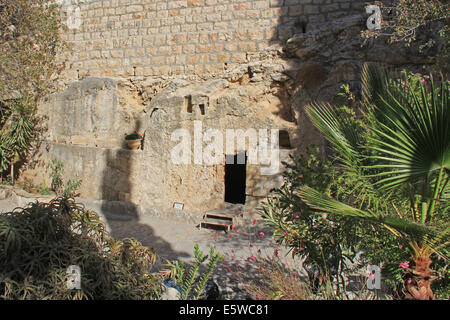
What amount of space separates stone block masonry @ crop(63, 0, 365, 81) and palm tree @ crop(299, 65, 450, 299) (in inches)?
225

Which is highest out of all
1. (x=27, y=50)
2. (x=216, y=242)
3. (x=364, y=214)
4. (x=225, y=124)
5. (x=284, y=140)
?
(x=27, y=50)

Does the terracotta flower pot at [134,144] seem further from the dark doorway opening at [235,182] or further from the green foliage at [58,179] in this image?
the dark doorway opening at [235,182]

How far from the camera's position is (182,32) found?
9.16m

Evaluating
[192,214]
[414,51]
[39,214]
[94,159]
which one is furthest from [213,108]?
[39,214]

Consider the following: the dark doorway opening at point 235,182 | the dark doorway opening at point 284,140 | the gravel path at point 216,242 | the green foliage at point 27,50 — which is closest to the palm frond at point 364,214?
the gravel path at point 216,242

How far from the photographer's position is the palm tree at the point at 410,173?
242cm

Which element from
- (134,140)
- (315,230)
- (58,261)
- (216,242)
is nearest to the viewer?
(58,261)

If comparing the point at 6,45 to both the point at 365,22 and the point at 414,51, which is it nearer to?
the point at 365,22

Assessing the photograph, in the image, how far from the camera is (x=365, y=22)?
23.8 ft

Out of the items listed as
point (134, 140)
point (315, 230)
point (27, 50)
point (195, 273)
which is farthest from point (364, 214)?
point (27, 50)

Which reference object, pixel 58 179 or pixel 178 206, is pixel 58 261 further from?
pixel 58 179

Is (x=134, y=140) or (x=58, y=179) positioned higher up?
(x=134, y=140)

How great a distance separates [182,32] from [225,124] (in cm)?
321
